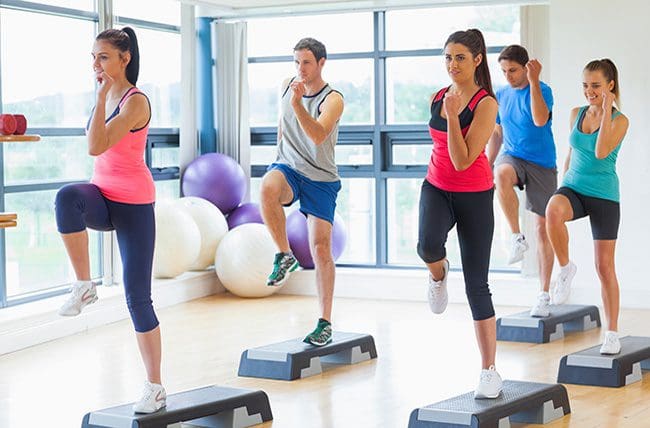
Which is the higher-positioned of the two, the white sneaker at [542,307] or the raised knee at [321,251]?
the raised knee at [321,251]

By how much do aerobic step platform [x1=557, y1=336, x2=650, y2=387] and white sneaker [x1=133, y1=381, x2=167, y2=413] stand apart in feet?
7.18

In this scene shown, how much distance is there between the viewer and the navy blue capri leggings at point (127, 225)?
13.8 ft

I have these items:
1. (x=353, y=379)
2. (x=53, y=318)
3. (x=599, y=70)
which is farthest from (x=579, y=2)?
(x=53, y=318)

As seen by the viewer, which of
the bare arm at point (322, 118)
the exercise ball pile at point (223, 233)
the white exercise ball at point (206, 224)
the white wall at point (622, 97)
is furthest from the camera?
the white exercise ball at point (206, 224)

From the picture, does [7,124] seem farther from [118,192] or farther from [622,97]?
[622,97]

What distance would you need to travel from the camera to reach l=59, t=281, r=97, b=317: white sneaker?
4277 mm

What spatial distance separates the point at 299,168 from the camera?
5.88 m

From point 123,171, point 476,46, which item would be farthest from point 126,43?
point 476,46

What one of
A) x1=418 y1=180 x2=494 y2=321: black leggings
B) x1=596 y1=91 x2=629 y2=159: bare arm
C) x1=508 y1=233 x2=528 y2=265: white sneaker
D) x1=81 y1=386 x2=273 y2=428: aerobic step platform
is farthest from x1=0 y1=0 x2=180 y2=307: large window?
x1=596 y1=91 x2=629 y2=159: bare arm

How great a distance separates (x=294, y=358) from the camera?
573 cm

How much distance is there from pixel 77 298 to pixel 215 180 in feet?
15.0

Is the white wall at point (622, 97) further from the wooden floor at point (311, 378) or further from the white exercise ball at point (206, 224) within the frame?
the white exercise ball at point (206, 224)

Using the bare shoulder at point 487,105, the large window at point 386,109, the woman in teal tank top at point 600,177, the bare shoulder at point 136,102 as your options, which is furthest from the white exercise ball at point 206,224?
the bare shoulder at point 487,105

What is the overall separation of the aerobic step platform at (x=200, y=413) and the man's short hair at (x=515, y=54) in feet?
9.03
